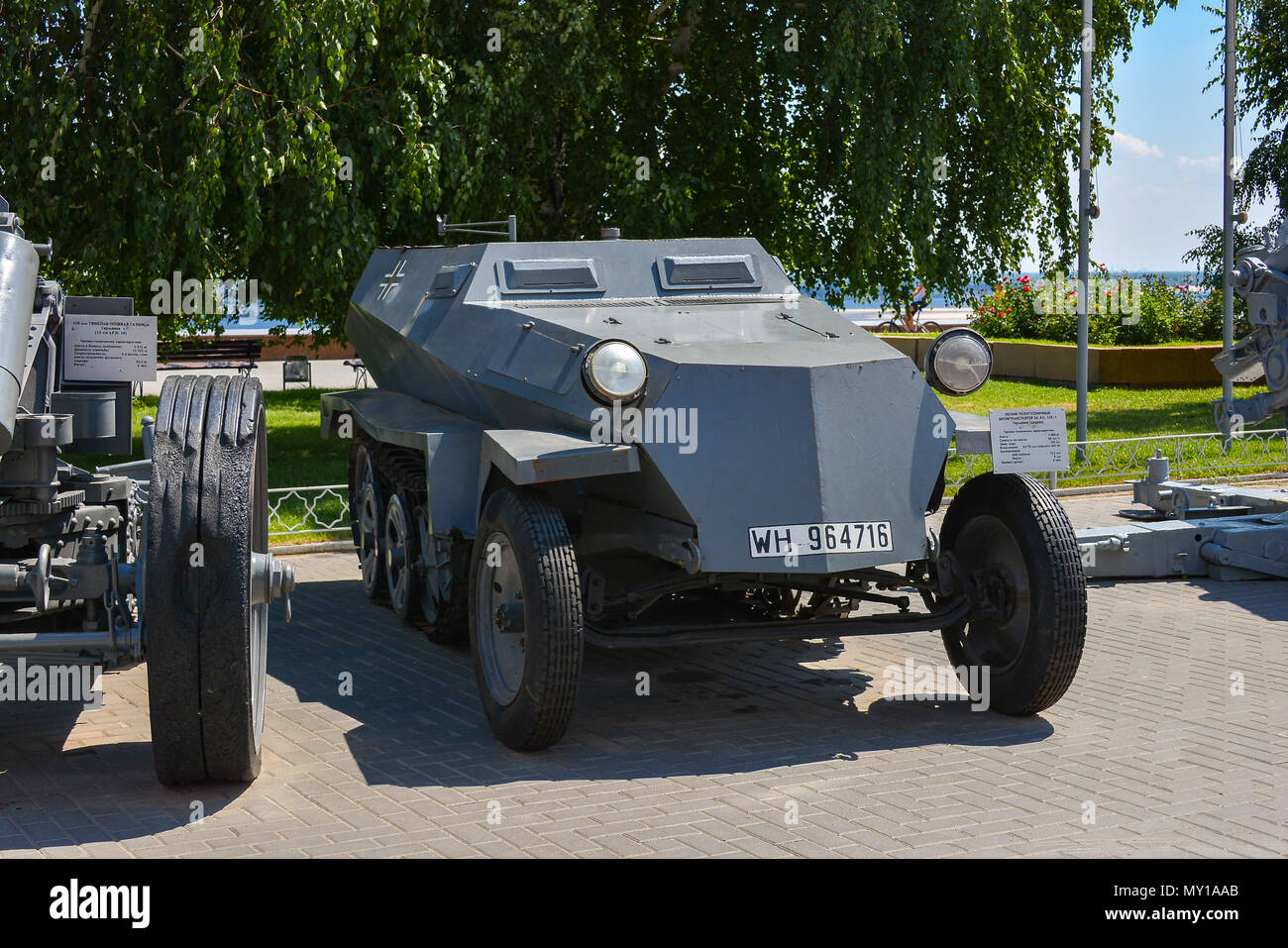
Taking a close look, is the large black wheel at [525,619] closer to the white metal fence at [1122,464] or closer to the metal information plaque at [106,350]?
the metal information plaque at [106,350]

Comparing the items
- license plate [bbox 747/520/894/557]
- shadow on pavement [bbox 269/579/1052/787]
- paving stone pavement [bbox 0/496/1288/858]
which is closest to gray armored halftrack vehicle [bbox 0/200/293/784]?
paving stone pavement [bbox 0/496/1288/858]

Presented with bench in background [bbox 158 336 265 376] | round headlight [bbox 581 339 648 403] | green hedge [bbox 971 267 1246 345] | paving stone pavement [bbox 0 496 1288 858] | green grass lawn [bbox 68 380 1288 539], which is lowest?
paving stone pavement [bbox 0 496 1288 858]

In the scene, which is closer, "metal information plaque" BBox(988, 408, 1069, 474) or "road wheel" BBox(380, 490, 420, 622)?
"metal information plaque" BBox(988, 408, 1069, 474)

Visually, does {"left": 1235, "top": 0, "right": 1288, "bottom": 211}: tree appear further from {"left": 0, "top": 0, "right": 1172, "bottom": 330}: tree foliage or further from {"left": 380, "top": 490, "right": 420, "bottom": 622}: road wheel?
{"left": 380, "top": 490, "right": 420, "bottom": 622}: road wheel

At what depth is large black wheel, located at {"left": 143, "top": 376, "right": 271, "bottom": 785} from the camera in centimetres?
569

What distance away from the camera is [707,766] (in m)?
6.65

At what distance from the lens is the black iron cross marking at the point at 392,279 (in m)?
10.1

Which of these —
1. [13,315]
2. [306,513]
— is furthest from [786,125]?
[13,315]

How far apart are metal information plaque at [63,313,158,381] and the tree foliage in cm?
693

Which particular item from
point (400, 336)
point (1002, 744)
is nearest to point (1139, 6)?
point (400, 336)

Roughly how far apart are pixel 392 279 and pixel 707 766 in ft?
15.7

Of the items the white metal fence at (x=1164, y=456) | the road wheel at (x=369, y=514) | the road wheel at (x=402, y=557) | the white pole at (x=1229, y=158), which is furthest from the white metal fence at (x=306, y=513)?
the white pole at (x=1229, y=158)

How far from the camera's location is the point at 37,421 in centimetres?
582

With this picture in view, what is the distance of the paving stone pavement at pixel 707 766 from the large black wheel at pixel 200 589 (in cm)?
32
